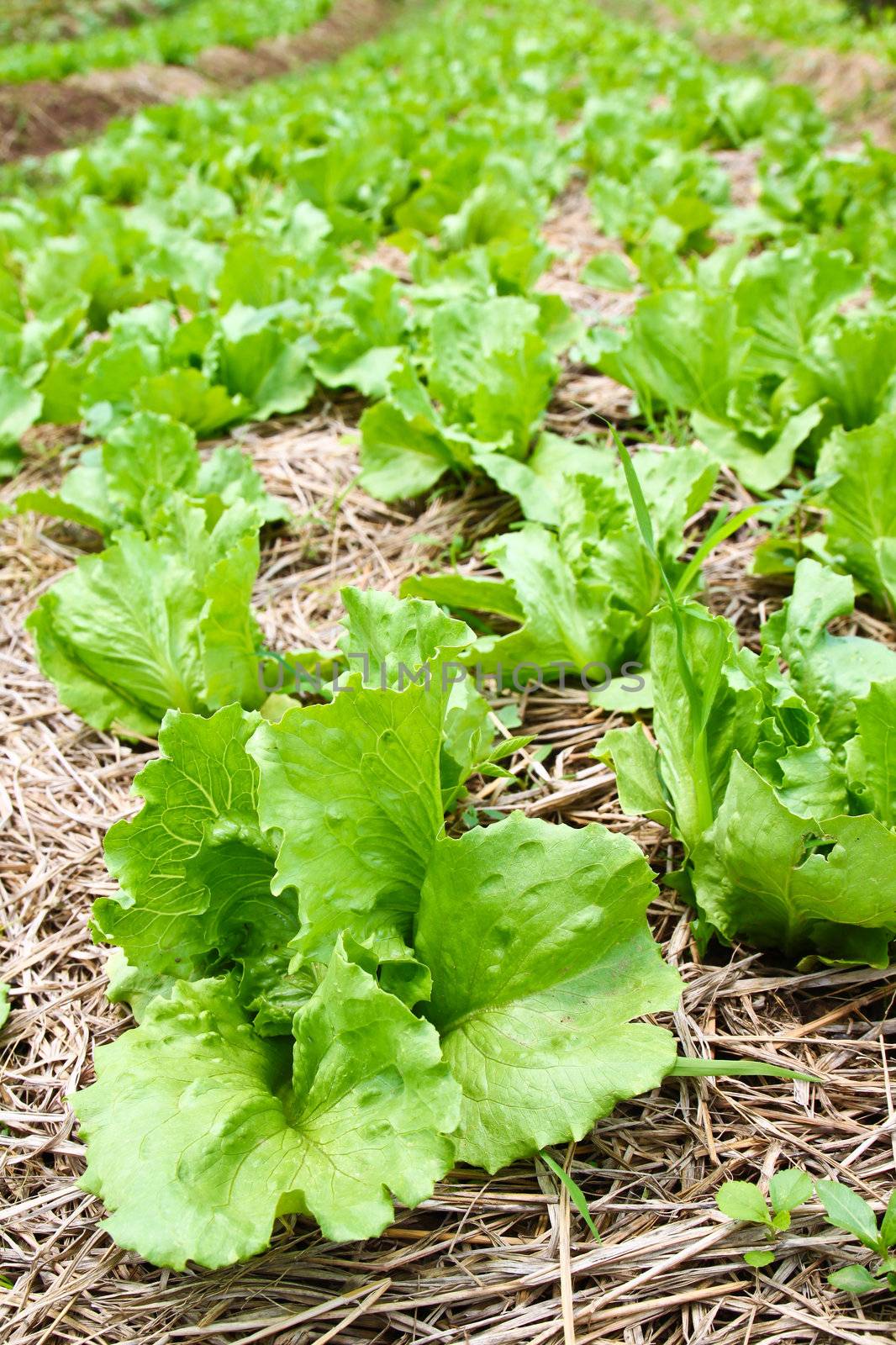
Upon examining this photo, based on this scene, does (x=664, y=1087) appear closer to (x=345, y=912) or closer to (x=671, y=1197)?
(x=671, y=1197)

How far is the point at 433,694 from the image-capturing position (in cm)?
119

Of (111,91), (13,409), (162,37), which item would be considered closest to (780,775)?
(13,409)

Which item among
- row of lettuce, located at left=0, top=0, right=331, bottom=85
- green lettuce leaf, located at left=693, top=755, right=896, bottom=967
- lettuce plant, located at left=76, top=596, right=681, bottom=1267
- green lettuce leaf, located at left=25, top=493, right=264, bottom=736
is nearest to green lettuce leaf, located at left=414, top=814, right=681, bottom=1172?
lettuce plant, located at left=76, top=596, right=681, bottom=1267

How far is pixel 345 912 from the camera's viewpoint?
1213mm

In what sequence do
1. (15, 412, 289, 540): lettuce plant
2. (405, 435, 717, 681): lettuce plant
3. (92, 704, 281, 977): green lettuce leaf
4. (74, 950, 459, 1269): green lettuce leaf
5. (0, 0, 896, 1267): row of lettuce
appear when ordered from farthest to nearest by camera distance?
(15, 412, 289, 540): lettuce plant
(405, 435, 717, 681): lettuce plant
(92, 704, 281, 977): green lettuce leaf
(0, 0, 896, 1267): row of lettuce
(74, 950, 459, 1269): green lettuce leaf

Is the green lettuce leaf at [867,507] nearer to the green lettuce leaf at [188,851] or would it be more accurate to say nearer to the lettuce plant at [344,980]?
the lettuce plant at [344,980]

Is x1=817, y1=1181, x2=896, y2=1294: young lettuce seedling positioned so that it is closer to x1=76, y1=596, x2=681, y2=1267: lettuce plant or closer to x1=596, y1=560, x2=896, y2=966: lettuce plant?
x1=76, y1=596, x2=681, y2=1267: lettuce plant

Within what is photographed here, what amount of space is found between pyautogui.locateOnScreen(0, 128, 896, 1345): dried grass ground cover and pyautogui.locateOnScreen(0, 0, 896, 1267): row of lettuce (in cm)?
8

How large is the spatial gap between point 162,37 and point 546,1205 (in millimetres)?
12620

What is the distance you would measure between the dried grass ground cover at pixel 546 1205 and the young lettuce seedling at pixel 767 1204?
0.03 meters

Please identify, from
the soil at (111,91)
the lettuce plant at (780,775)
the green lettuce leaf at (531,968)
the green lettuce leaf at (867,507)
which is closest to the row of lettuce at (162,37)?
the soil at (111,91)

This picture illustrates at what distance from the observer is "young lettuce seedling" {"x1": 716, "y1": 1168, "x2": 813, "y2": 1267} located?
3.37ft

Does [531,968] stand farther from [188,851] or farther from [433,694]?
[188,851]

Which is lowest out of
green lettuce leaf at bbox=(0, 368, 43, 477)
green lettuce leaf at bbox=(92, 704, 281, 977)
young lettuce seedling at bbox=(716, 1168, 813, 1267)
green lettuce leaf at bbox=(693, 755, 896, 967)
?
young lettuce seedling at bbox=(716, 1168, 813, 1267)
